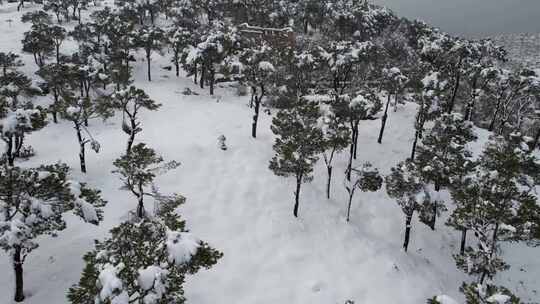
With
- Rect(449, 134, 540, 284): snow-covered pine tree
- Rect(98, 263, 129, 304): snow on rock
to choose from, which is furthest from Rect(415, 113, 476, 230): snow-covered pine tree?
Rect(98, 263, 129, 304): snow on rock

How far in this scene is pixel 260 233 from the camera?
88.2 ft

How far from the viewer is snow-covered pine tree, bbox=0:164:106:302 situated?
15.1 metres

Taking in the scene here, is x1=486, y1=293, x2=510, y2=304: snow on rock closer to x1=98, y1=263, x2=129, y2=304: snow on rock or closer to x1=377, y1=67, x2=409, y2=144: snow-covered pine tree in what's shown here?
x1=98, y1=263, x2=129, y2=304: snow on rock

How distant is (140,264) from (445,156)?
25593 millimetres

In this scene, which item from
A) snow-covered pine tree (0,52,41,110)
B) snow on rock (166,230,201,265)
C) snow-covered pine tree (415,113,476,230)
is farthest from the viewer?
snow-covered pine tree (0,52,41,110)

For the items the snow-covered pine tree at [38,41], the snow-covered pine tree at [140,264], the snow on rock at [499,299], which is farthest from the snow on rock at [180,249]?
the snow-covered pine tree at [38,41]

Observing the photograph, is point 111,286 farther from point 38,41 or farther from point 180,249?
point 38,41

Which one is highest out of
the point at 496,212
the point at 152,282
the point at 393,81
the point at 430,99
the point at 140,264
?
the point at 393,81

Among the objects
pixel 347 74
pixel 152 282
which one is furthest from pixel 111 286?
pixel 347 74

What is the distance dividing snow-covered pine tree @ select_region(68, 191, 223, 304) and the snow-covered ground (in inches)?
331

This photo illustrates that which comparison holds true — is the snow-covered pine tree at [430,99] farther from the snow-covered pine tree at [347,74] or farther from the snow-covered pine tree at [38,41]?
the snow-covered pine tree at [38,41]

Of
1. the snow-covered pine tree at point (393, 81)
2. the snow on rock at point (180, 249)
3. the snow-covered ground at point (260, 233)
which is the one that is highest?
the snow-covered pine tree at point (393, 81)

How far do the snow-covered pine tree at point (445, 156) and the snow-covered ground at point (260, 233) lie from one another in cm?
523

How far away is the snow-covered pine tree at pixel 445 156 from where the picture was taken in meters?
26.7
